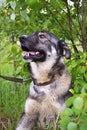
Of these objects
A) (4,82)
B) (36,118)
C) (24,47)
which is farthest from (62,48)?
(4,82)

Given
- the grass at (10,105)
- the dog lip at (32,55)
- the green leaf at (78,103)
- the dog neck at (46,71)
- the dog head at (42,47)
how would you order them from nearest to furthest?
the green leaf at (78,103) → the dog lip at (32,55) → the dog head at (42,47) → the dog neck at (46,71) → the grass at (10,105)

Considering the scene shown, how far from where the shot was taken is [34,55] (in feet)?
16.2

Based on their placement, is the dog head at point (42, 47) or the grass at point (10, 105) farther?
the grass at point (10, 105)

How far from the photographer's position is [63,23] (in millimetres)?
5668

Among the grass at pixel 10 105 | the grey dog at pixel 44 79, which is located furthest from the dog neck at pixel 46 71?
the grass at pixel 10 105

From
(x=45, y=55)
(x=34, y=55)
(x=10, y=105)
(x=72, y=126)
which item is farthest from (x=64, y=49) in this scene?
(x=72, y=126)

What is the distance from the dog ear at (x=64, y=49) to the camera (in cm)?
493

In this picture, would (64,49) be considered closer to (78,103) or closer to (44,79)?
(44,79)

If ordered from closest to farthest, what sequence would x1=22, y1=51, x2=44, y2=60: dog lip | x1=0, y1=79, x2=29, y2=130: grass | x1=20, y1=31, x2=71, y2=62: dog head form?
x1=22, y1=51, x2=44, y2=60: dog lip, x1=20, y1=31, x2=71, y2=62: dog head, x1=0, y1=79, x2=29, y2=130: grass

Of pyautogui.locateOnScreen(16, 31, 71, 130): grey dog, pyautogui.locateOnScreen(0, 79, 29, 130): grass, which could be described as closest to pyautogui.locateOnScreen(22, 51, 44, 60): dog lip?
pyautogui.locateOnScreen(16, 31, 71, 130): grey dog

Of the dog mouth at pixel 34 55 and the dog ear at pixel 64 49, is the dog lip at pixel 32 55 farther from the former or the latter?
the dog ear at pixel 64 49

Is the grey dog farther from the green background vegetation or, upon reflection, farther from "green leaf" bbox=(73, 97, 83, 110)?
"green leaf" bbox=(73, 97, 83, 110)

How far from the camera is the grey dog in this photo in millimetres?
4840

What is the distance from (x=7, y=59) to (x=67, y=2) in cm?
107
